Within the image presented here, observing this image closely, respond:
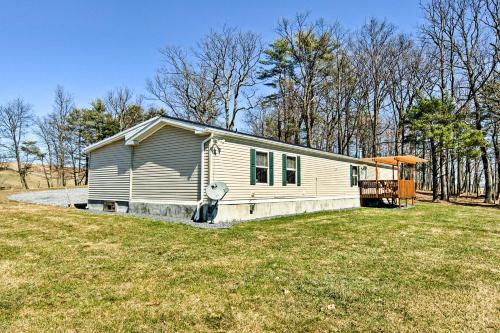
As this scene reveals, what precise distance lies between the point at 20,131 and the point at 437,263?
44995 mm

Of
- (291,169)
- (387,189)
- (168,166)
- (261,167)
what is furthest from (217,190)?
(387,189)

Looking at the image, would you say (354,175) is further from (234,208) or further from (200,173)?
(200,173)

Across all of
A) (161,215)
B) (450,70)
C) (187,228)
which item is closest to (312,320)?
(187,228)

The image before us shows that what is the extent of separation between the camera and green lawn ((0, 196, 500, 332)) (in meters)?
3.59

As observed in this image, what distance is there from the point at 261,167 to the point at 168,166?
11.5ft

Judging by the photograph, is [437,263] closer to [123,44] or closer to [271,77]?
[123,44]

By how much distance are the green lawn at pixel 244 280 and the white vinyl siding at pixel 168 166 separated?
2.64 m

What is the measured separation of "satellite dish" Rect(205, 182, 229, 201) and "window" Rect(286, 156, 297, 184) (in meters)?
4.32

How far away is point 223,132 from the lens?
1082cm

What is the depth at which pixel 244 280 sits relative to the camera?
4957 mm

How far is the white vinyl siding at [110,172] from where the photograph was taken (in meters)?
13.6

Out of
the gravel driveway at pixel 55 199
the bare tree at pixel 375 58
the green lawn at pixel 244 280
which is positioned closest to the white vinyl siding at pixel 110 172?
the gravel driveway at pixel 55 199

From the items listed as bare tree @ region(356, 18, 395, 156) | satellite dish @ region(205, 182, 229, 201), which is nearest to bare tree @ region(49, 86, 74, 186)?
bare tree @ region(356, 18, 395, 156)

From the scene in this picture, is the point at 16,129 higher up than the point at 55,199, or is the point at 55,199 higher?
the point at 16,129
